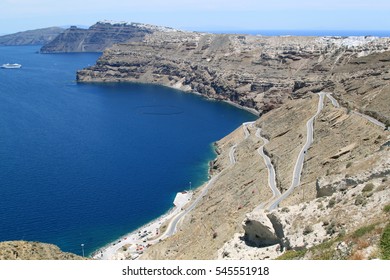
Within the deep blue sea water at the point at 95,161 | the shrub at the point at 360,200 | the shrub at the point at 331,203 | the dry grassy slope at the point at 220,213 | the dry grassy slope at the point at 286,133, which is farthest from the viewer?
the deep blue sea water at the point at 95,161

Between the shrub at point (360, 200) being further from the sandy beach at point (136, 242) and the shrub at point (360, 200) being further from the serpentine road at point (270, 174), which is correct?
the sandy beach at point (136, 242)

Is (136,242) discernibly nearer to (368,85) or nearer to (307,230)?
(307,230)

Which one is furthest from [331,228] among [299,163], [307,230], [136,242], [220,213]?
[136,242]

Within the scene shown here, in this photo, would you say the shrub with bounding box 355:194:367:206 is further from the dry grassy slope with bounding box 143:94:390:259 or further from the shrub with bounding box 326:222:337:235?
the shrub with bounding box 326:222:337:235

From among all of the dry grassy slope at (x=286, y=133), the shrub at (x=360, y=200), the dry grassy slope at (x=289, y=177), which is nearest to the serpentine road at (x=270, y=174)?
the dry grassy slope at (x=286, y=133)

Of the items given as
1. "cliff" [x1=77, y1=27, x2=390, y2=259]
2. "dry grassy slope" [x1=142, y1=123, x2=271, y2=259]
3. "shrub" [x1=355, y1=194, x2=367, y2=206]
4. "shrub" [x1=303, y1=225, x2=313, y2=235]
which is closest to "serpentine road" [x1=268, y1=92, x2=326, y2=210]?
"cliff" [x1=77, y1=27, x2=390, y2=259]

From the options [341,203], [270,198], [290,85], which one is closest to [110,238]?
[270,198]
